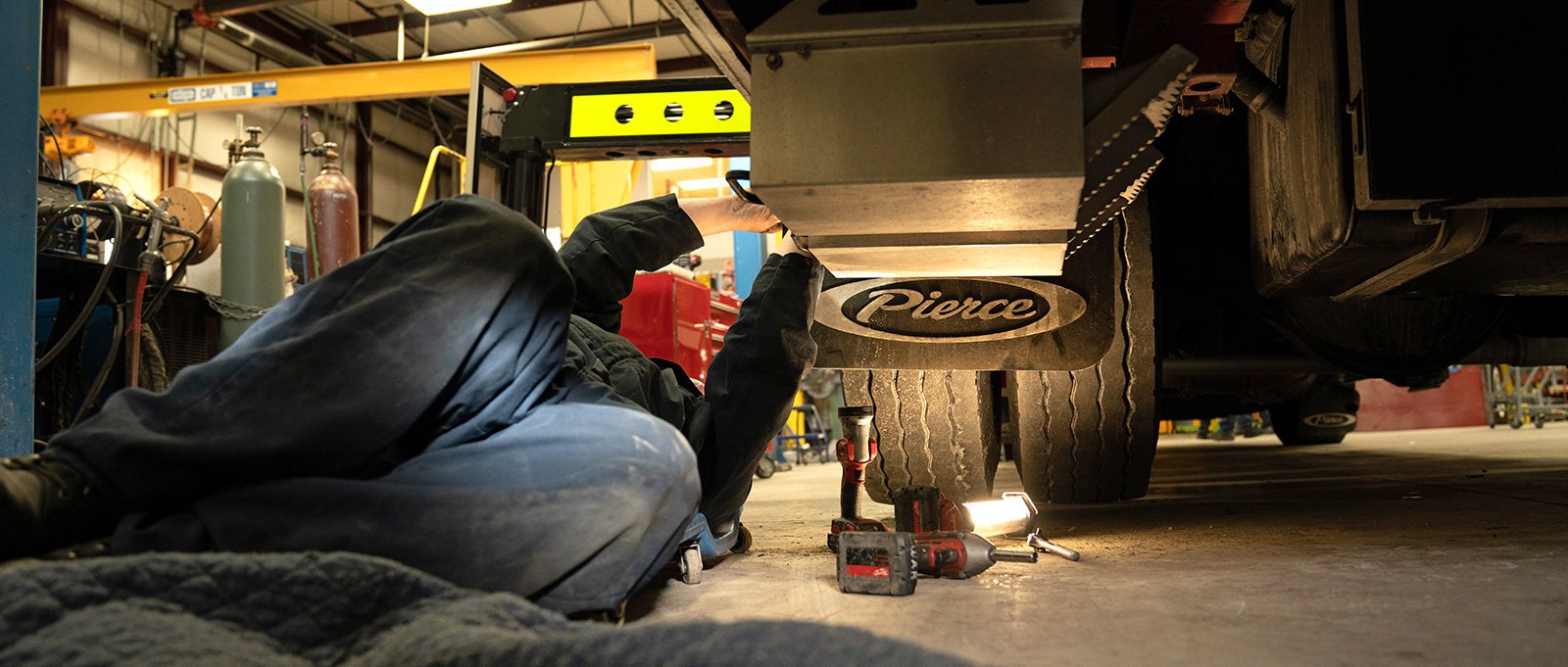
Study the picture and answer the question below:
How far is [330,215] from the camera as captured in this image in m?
4.27

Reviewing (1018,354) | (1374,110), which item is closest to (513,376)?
(1018,354)

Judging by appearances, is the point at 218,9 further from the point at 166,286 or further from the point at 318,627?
the point at 318,627

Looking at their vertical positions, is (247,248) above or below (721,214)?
above

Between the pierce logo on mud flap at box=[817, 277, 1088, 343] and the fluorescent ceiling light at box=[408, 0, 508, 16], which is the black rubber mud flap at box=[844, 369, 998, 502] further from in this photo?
the fluorescent ceiling light at box=[408, 0, 508, 16]

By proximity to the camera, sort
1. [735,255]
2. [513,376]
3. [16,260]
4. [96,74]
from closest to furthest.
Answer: [513,376] → [16,260] → [735,255] → [96,74]

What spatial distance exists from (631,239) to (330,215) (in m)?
3.16

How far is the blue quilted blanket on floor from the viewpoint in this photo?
2.27ft

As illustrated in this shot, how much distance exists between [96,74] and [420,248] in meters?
9.13

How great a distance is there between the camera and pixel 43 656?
688 millimetres

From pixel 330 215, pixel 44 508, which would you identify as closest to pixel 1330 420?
pixel 330 215

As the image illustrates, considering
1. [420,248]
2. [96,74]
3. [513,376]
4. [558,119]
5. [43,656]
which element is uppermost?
[96,74]

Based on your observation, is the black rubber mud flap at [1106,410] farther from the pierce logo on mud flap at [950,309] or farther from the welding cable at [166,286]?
the welding cable at [166,286]

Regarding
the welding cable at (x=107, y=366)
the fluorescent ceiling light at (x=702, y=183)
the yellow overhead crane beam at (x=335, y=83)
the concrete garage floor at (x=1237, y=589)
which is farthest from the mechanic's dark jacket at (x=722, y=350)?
the fluorescent ceiling light at (x=702, y=183)

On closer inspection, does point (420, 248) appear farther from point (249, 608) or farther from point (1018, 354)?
point (1018, 354)
